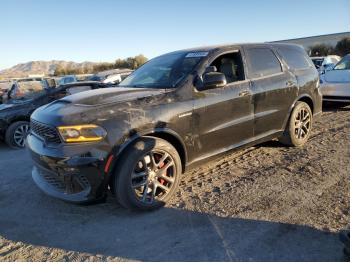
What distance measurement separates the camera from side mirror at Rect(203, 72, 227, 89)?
4.28 meters

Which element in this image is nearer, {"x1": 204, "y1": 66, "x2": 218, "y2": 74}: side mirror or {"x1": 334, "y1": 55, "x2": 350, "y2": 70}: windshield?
{"x1": 204, "y1": 66, "x2": 218, "y2": 74}: side mirror

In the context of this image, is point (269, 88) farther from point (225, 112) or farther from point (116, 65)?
point (116, 65)

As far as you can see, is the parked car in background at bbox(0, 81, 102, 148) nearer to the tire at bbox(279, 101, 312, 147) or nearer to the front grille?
the front grille

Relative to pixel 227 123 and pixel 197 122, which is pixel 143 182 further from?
pixel 227 123

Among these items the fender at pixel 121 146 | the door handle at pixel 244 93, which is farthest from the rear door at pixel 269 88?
the fender at pixel 121 146

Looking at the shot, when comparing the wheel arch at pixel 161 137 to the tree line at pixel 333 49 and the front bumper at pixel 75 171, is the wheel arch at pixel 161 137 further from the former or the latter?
the tree line at pixel 333 49

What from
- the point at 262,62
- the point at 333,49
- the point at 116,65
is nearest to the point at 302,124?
the point at 262,62

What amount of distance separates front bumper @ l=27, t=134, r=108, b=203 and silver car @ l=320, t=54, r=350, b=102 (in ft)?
25.1

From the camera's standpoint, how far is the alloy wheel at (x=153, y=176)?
151 inches

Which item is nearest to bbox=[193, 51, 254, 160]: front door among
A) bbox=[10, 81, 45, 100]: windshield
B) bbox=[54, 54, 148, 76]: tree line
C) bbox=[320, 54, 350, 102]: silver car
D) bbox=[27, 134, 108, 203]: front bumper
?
bbox=[27, 134, 108, 203]: front bumper

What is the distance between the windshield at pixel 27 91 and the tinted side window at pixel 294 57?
229 inches

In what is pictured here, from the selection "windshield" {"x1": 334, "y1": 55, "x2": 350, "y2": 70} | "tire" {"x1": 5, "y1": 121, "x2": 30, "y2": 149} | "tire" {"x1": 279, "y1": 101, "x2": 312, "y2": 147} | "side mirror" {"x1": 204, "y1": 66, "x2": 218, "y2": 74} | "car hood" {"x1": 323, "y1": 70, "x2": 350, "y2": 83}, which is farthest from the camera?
"windshield" {"x1": 334, "y1": 55, "x2": 350, "y2": 70}

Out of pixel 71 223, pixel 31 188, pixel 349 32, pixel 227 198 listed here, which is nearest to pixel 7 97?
pixel 31 188

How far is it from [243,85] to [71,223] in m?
2.90
